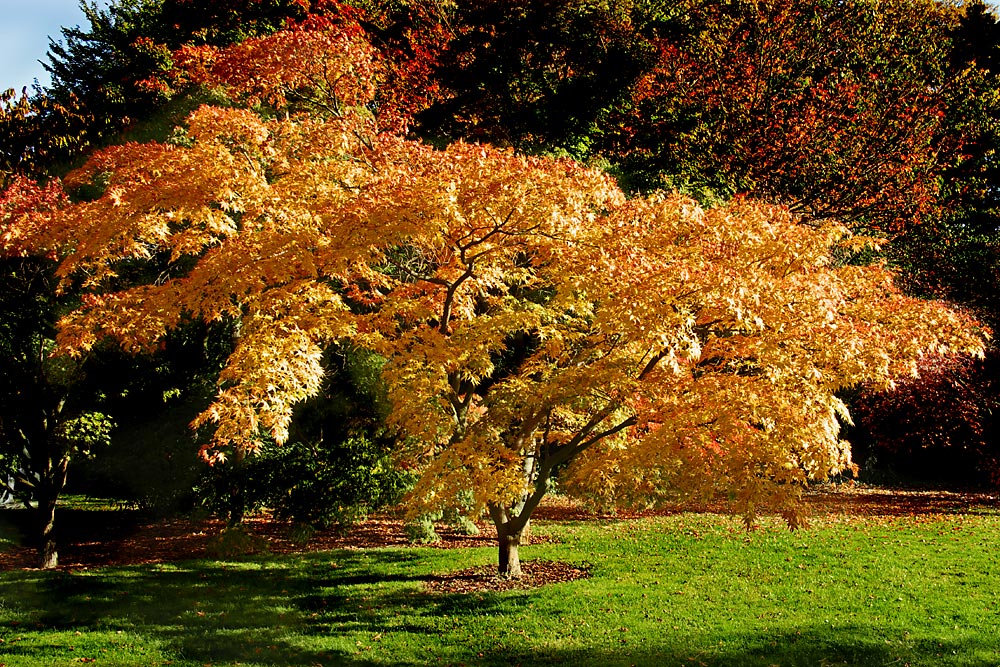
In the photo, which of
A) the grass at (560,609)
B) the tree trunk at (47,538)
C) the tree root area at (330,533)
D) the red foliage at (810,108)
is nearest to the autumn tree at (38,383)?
the tree trunk at (47,538)

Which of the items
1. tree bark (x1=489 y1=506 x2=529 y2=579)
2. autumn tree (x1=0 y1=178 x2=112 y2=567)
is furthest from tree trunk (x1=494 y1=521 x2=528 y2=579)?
autumn tree (x1=0 y1=178 x2=112 y2=567)

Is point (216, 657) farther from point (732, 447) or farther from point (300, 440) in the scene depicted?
point (300, 440)

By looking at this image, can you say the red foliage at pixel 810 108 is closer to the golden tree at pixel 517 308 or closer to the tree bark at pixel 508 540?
the golden tree at pixel 517 308

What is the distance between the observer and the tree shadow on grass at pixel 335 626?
693 cm

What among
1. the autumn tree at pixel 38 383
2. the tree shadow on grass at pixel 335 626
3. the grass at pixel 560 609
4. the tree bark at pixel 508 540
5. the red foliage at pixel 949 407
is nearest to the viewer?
the tree shadow on grass at pixel 335 626

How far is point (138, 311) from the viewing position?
370 inches

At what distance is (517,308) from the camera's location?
10.2m

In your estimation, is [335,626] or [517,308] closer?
[335,626]

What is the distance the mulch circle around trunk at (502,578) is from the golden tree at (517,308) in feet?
0.98

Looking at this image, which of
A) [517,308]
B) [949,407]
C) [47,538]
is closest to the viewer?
[517,308]

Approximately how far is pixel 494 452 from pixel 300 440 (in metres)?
6.91

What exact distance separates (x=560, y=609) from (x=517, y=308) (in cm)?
390

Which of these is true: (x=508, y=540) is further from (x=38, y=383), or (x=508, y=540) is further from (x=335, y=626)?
(x=38, y=383)

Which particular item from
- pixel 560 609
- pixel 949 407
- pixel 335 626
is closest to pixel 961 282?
pixel 949 407
